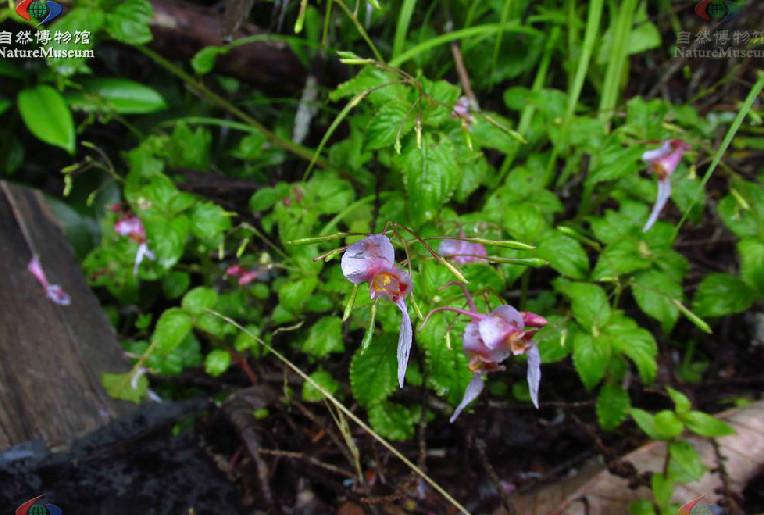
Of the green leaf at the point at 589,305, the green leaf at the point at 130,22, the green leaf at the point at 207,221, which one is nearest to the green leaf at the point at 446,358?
the green leaf at the point at 589,305

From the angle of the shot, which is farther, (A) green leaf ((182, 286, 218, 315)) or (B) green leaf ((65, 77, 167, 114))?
(B) green leaf ((65, 77, 167, 114))

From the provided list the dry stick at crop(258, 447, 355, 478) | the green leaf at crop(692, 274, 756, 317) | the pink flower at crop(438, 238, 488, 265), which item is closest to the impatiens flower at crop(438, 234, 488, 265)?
the pink flower at crop(438, 238, 488, 265)

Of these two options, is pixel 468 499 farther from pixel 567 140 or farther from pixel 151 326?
pixel 151 326

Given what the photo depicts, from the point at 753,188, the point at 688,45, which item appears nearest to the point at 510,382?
the point at 753,188

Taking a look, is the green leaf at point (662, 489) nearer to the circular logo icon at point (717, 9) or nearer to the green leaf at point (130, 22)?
the circular logo icon at point (717, 9)

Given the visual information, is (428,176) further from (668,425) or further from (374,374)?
(668,425)

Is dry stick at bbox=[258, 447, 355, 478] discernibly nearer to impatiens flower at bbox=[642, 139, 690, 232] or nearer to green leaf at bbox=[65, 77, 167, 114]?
impatiens flower at bbox=[642, 139, 690, 232]

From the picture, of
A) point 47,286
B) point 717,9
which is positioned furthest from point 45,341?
point 717,9
